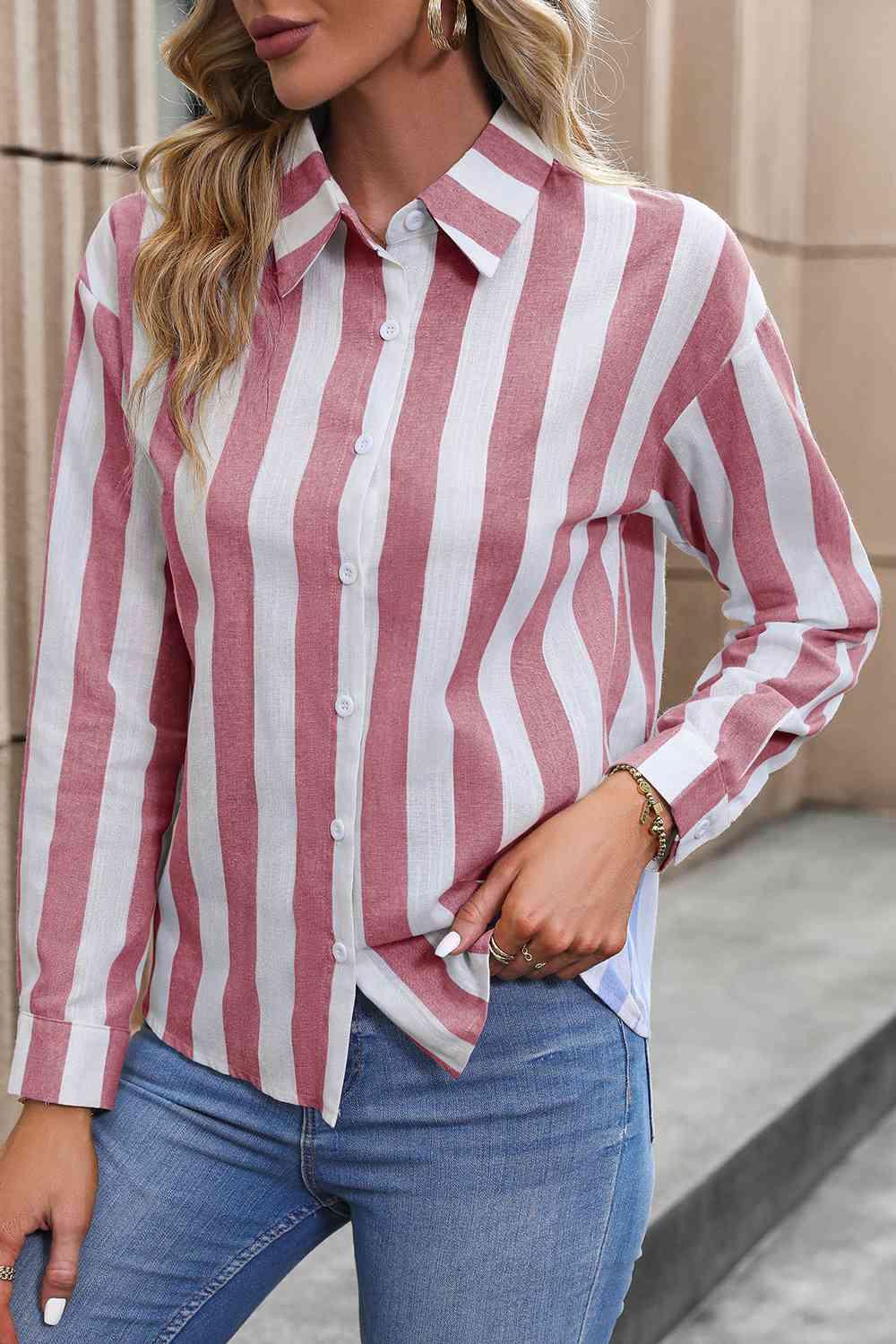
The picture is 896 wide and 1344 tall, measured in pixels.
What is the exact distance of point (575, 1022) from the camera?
1180 millimetres

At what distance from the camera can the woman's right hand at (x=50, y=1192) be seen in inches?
45.5

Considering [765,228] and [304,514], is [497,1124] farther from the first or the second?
[765,228]

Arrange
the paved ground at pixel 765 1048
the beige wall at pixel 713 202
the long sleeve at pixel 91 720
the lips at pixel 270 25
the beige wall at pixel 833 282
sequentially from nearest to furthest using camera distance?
the lips at pixel 270 25 → the long sleeve at pixel 91 720 → the beige wall at pixel 713 202 → the paved ground at pixel 765 1048 → the beige wall at pixel 833 282

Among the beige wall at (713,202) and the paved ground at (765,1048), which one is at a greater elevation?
the beige wall at (713,202)

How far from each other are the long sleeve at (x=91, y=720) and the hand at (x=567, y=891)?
11.1 inches

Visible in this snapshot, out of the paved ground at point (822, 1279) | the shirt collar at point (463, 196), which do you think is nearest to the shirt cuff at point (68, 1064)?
the shirt collar at point (463, 196)

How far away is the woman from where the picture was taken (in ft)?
3.73

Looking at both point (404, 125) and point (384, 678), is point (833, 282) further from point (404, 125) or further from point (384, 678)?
point (384, 678)

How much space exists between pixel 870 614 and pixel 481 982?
0.42 meters

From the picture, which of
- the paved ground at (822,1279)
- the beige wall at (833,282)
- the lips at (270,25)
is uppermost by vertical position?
the lips at (270,25)

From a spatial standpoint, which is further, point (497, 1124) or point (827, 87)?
point (827, 87)

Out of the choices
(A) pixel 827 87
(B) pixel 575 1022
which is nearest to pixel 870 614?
(B) pixel 575 1022

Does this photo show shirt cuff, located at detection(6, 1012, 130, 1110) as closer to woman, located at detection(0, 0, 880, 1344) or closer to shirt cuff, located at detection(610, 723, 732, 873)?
woman, located at detection(0, 0, 880, 1344)

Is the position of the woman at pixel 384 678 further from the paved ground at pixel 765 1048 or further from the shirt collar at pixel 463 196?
the paved ground at pixel 765 1048
